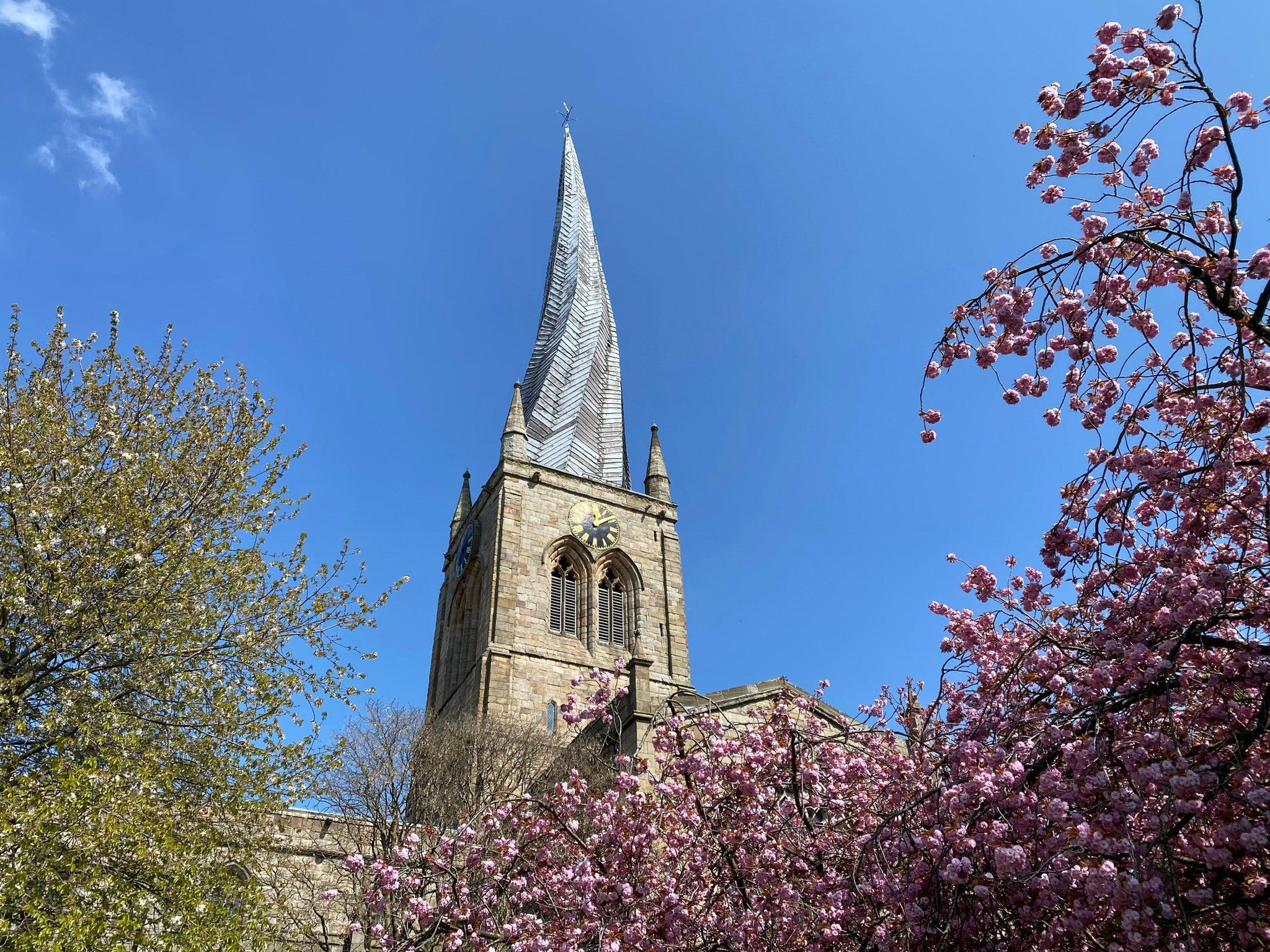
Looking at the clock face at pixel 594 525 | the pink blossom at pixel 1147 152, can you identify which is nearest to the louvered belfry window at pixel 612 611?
the clock face at pixel 594 525

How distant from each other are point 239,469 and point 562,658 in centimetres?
2068

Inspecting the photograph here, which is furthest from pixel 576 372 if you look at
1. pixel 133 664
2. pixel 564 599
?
pixel 133 664

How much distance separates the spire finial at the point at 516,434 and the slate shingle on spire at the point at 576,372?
1423 millimetres

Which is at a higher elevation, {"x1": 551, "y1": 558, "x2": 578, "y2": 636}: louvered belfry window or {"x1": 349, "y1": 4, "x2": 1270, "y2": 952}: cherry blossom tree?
{"x1": 551, "y1": 558, "x2": 578, "y2": 636}: louvered belfry window

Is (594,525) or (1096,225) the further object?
(594,525)

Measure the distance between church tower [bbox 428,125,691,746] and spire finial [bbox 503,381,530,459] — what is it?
79 mm

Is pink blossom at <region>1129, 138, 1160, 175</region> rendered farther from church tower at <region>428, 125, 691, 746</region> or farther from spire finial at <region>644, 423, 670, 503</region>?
spire finial at <region>644, 423, 670, 503</region>

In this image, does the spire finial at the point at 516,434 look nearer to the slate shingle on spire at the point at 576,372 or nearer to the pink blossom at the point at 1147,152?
the slate shingle on spire at the point at 576,372

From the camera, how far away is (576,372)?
47.2 meters

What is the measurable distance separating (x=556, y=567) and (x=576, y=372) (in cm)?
1446

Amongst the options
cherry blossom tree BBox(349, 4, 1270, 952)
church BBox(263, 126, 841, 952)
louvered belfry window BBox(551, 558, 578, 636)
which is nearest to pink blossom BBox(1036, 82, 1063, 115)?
cherry blossom tree BBox(349, 4, 1270, 952)

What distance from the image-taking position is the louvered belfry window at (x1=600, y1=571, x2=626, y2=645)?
35.2m

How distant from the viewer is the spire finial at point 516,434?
3856 centimetres

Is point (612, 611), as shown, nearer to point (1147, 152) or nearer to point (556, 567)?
point (556, 567)
